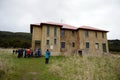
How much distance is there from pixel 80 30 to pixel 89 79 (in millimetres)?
25574

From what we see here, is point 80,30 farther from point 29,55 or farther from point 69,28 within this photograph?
point 29,55

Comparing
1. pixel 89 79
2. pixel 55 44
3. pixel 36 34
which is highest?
pixel 36 34

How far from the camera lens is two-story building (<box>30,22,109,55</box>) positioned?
102 ft

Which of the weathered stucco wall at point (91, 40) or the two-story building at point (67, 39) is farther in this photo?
the weathered stucco wall at point (91, 40)

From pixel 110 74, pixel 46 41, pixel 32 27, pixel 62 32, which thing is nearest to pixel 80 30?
pixel 62 32

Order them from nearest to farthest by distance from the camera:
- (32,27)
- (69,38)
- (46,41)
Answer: (46,41) → (32,27) → (69,38)

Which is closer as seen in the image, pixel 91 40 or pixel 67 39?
pixel 67 39

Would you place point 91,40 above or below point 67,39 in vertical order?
below

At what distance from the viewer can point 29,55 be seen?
25125mm

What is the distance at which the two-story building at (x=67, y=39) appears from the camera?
3094 cm

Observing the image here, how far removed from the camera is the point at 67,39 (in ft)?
114

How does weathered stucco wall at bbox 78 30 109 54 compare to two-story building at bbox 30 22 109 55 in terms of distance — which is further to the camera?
weathered stucco wall at bbox 78 30 109 54

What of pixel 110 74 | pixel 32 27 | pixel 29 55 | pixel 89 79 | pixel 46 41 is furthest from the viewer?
pixel 32 27

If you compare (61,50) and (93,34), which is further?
(93,34)
